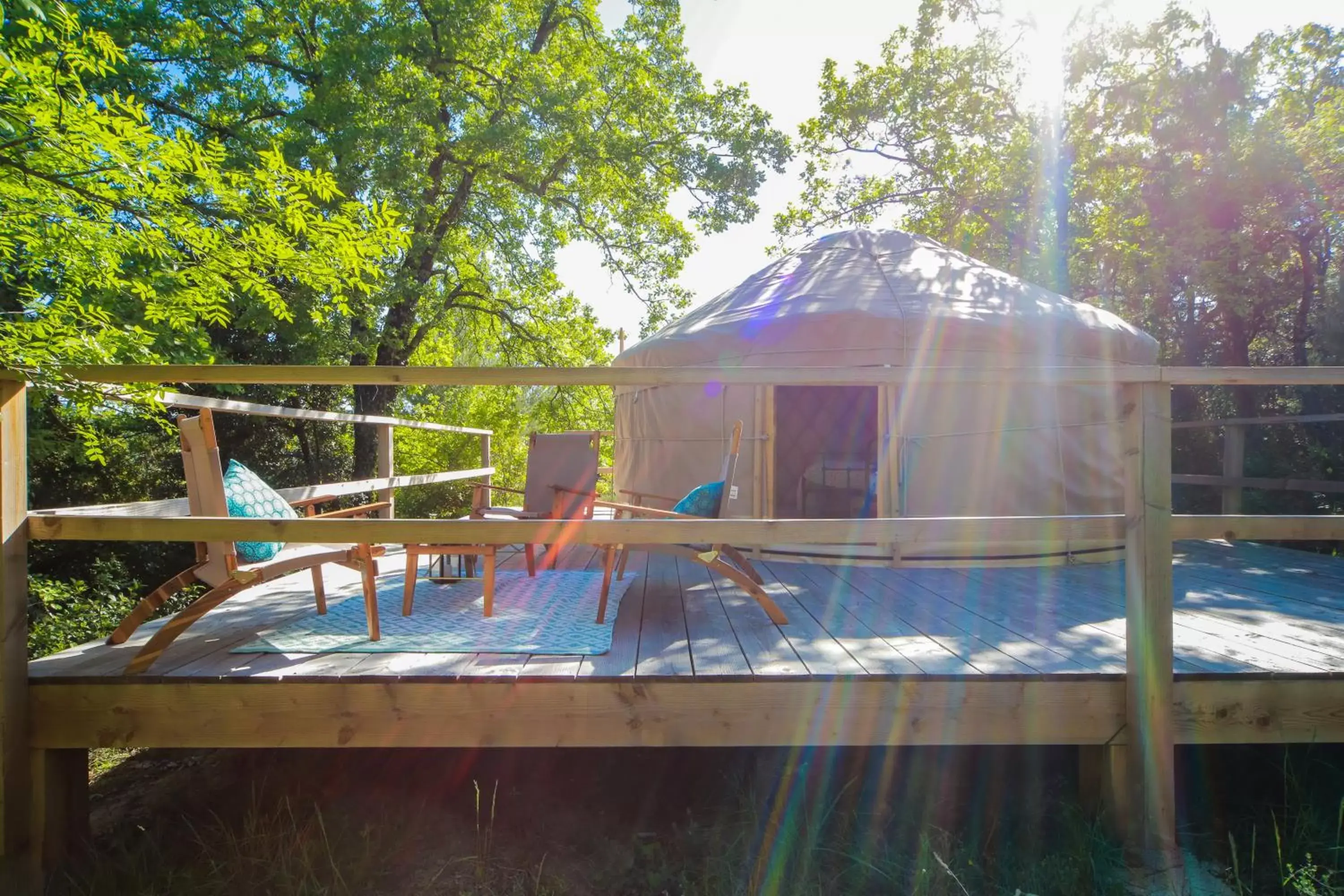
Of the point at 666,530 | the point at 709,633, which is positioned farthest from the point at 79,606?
the point at 666,530

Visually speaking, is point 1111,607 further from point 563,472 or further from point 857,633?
point 563,472

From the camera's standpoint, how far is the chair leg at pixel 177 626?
6.47ft

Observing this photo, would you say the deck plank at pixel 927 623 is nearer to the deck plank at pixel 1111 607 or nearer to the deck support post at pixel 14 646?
the deck plank at pixel 1111 607

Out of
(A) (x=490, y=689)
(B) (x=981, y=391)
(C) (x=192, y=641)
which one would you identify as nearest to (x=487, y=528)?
(A) (x=490, y=689)

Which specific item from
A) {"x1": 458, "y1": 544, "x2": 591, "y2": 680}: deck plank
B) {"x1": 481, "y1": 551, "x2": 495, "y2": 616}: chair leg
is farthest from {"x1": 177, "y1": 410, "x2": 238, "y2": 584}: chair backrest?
{"x1": 481, "y1": 551, "x2": 495, "y2": 616}: chair leg

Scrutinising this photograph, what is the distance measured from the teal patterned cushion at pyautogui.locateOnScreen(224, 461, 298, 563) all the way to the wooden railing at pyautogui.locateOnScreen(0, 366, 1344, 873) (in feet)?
1.19

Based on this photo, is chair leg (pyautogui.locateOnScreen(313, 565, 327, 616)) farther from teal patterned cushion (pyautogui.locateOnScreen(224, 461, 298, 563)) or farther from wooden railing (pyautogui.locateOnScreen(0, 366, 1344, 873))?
wooden railing (pyautogui.locateOnScreen(0, 366, 1344, 873))

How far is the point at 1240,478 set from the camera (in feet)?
17.9

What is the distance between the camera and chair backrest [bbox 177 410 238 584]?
79.4 inches

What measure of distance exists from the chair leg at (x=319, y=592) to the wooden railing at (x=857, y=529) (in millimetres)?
865

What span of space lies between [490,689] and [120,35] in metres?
7.92

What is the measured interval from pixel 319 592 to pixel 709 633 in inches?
59.5

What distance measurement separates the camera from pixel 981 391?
4547 millimetres

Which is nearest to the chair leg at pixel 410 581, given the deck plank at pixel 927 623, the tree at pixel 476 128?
the deck plank at pixel 927 623
